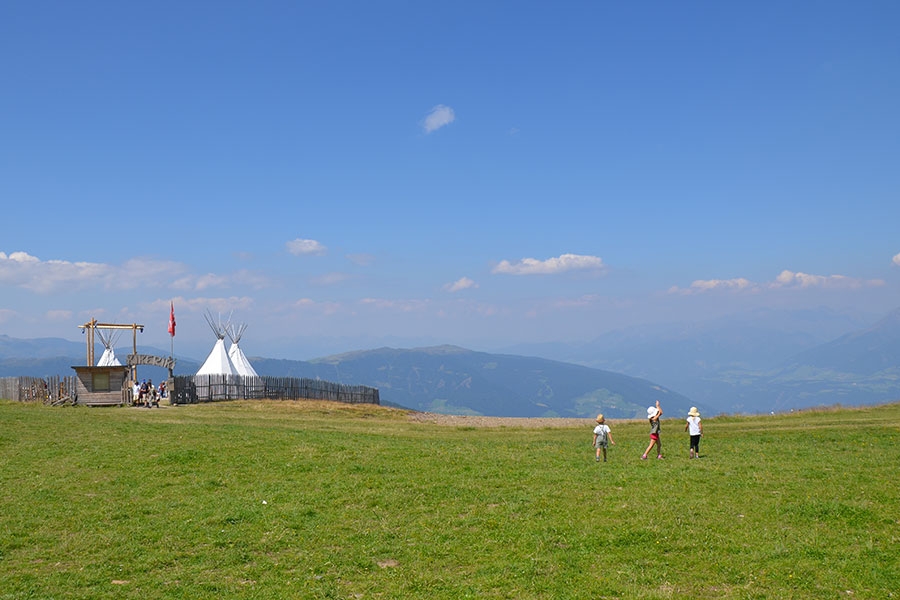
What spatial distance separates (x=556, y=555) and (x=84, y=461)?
16646mm

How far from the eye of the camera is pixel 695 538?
14.7 m

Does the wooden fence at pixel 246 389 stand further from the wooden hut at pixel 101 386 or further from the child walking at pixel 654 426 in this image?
the child walking at pixel 654 426

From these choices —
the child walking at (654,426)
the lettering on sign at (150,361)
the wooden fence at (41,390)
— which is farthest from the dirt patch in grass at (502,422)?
the wooden fence at (41,390)

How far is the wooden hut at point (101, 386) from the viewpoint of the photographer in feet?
165

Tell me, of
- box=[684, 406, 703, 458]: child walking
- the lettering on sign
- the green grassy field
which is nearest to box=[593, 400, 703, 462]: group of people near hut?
box=[684, 406, 703, 458]: child walking

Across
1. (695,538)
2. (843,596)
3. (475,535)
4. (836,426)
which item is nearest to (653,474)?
(695,538)

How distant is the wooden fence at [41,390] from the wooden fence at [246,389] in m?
6.84

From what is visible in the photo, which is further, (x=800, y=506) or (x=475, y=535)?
(x=800, y=506)

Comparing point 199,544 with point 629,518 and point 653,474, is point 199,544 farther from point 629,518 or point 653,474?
point 653,474

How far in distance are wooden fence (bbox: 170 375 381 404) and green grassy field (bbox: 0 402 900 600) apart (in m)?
27.4

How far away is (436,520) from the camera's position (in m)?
16.5

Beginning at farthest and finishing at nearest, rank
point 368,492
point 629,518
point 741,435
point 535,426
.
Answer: point 535,426
point 741,435
point 368,492
point 629,518

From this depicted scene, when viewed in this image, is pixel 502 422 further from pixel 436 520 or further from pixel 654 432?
pixel 436 520

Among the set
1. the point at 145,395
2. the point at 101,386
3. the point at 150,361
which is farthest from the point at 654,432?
the point at 150,361
